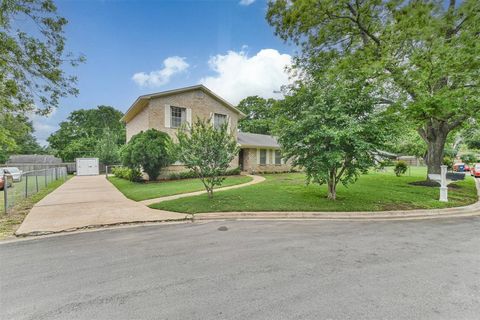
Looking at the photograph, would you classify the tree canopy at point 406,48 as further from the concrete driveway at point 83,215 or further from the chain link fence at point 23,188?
the chain link fence at point 23,188

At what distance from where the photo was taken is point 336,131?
7.18m

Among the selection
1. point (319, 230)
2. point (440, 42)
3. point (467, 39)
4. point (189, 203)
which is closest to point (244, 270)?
point (319, 230)

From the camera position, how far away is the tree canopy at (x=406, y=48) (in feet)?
29.0

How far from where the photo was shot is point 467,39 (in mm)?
8797

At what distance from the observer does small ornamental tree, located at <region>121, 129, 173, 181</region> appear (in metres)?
14.1

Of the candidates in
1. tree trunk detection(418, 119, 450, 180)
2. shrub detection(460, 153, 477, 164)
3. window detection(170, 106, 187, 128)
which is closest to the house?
window detection(170, 106, 187, 128)

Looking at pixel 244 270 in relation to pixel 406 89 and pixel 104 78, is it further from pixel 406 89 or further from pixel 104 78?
pixel 104 78

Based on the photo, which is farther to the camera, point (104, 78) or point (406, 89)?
point (104, 78)

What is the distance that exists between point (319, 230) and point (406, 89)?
949 cm

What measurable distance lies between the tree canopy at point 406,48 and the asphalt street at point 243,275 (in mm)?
6881

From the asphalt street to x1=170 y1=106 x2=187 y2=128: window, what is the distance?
12300mm

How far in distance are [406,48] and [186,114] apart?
13971 mm

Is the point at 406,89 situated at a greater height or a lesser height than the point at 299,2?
lesser

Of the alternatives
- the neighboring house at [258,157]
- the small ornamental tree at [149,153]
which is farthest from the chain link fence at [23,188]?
the neighboring house at [258,157]
